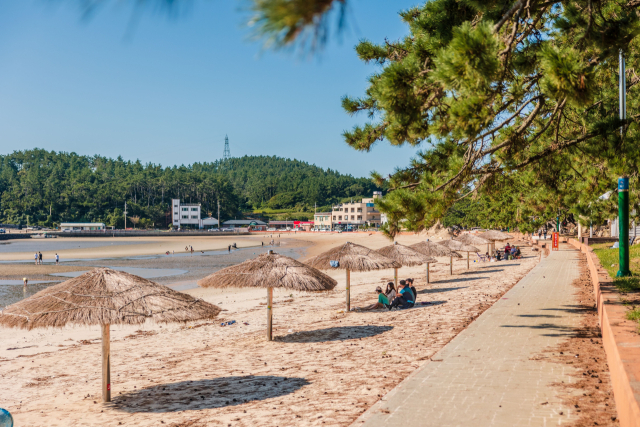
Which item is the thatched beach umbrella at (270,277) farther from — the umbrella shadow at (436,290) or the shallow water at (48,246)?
the shallow water at (48,246)

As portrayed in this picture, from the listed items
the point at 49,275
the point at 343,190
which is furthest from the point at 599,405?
the point at 343,190

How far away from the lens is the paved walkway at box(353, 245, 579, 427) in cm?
498

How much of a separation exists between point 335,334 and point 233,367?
274 centimetres

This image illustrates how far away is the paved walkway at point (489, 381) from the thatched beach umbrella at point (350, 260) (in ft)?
10.4

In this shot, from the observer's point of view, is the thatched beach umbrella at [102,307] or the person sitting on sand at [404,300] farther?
the person sitting on sand at [404,300]

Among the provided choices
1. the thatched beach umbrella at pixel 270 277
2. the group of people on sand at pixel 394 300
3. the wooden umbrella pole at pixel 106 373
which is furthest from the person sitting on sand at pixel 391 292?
the wooden umbrella pole at pixel 106 373

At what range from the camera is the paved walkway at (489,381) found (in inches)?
196

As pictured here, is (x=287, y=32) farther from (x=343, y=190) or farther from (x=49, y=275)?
(x=343, y=190)

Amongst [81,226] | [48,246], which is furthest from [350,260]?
[81,226]

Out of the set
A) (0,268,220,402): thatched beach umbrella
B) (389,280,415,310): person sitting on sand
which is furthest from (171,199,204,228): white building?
(0,268,220,402): thatched beach umbrella

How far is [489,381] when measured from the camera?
620 centimetres

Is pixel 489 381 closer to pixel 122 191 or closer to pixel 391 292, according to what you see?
pixel 391 292

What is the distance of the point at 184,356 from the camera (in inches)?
372

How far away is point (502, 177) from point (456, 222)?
75.5 metres
